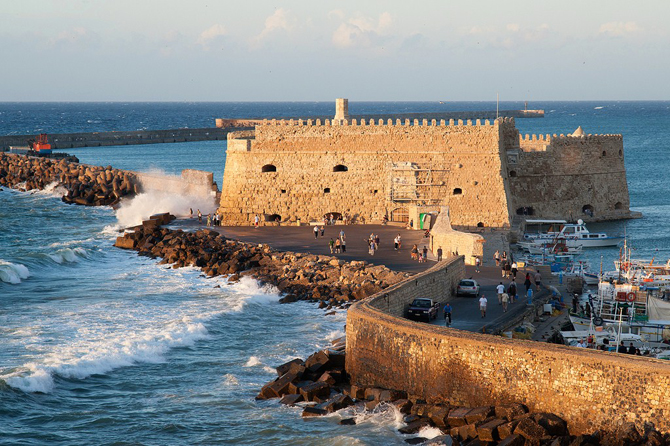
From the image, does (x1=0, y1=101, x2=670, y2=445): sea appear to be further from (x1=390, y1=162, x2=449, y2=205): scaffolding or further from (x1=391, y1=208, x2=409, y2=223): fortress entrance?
(x1=391, y1=208, x2=409, y2=223): fortress entrance

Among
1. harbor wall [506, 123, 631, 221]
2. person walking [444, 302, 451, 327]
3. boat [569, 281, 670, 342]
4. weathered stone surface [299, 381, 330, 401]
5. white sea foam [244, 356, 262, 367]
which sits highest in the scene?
harbor wall [506, 123, 631, 221]

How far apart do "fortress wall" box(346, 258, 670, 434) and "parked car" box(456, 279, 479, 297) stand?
6.65m

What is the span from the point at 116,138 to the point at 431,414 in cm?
10546

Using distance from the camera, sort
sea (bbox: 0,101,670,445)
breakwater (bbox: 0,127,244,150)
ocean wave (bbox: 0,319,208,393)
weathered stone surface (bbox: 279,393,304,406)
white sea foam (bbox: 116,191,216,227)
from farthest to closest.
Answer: breakwater (bbox: 0,127,244,150) < white sea foam (bbox: 116,191,216,227) < ocean wave (bbox: 0,319,208,393) < weathered stone surface (bbox: 279,393,304,406) < sea (bbox: 0,101,670,445)

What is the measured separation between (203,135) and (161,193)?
248 feet

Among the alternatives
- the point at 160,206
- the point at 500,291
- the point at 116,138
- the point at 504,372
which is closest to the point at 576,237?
the point at 500,291

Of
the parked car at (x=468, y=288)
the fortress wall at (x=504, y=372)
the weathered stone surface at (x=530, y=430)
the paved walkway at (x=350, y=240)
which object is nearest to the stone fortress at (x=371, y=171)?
the paved walkway at (x=350, y=240)

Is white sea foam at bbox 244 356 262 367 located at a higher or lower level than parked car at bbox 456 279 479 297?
lower

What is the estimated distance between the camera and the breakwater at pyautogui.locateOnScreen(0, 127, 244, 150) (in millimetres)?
103637

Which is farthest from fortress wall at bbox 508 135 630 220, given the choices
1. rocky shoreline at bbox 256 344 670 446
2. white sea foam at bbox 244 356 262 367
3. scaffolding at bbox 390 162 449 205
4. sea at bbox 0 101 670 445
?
rocky shoreline at bbox 256 344 670 446

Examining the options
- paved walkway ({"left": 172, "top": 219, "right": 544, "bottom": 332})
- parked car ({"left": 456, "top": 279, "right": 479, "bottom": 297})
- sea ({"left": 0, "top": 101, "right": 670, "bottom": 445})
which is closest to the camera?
sea ({"left": 0, "top": 101, "right": 670, "bottom": 445})

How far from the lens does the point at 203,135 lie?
131 meters

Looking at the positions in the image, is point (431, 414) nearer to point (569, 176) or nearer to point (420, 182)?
point (420, 182)

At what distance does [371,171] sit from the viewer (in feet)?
143
